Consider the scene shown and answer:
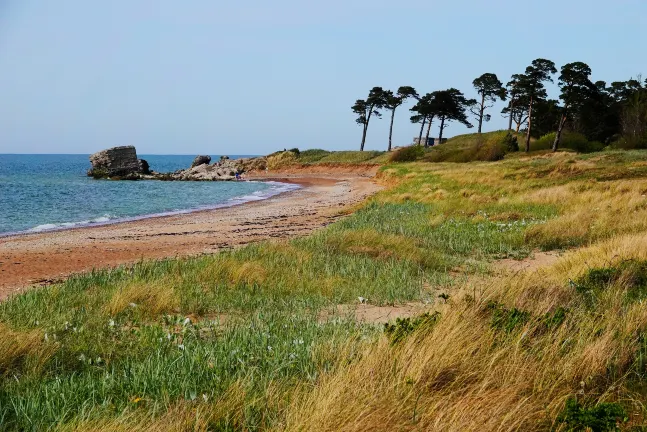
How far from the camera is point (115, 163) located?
247 ft

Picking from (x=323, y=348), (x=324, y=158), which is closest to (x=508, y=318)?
(x=323, y=348)

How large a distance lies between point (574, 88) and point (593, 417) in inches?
2140

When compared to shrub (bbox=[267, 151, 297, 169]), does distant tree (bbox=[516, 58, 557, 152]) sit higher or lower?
higher

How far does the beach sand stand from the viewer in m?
14.5

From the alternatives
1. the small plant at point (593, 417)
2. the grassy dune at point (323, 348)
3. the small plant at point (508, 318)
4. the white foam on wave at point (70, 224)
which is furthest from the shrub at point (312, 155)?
the small plant at point (593, 417)

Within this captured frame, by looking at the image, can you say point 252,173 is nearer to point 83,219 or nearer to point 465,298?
point 83,219

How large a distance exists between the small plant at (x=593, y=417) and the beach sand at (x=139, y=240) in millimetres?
8695

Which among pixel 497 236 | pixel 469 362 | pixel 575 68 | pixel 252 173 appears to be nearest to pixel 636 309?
pixel 469 362

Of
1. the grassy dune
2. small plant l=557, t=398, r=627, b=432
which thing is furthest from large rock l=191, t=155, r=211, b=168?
small plant l=557, t=398, r=627, b=432

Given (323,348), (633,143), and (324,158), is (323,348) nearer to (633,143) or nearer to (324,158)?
(633,143)

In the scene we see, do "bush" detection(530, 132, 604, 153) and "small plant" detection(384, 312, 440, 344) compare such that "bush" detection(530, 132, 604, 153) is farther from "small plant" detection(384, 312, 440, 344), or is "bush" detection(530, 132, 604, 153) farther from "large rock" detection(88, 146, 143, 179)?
"small plant" detection(384, 312, 440, 344)

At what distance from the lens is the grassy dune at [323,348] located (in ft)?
12.2

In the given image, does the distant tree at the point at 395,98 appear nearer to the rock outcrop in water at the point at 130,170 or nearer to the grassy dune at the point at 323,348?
the rock outcrop in water at the point at 130,170

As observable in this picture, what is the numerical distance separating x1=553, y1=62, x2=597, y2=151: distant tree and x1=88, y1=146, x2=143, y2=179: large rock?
51451 mm
